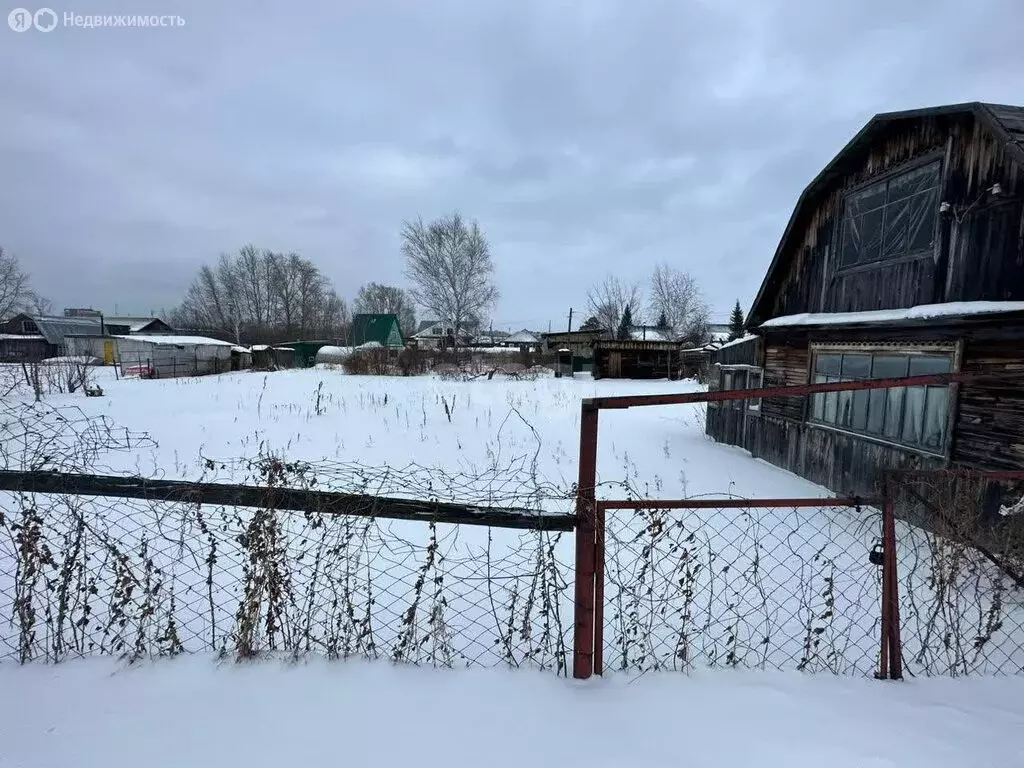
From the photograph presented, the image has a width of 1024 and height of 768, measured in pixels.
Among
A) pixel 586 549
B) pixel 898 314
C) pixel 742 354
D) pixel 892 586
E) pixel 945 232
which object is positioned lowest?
pixel 892 586

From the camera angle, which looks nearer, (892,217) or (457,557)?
(457,557)

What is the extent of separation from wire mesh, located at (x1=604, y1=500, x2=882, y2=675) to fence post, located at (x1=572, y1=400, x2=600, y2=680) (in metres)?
0.17

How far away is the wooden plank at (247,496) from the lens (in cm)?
224

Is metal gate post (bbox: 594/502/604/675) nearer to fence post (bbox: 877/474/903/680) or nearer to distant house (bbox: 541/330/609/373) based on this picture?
fence post (bbox: 877/474/903/680)

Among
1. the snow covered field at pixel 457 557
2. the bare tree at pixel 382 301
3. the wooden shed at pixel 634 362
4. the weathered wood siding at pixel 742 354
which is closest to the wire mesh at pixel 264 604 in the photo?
the snow covered field at pixel 457 557

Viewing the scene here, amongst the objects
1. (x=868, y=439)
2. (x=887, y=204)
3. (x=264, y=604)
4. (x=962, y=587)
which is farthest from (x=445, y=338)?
(x=962, y=587)

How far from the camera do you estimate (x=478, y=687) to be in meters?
2.21

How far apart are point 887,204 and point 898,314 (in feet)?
6.24

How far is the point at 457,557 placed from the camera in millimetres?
4664

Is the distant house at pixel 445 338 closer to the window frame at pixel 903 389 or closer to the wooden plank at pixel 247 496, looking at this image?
the window frame at pixel 903 389

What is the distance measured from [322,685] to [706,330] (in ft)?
177

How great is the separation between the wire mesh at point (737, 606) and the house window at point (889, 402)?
1.56m

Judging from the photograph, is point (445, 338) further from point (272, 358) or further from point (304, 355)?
point (272, 358)

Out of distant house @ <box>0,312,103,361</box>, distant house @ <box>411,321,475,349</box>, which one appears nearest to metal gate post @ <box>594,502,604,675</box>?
distant house @ <box>411,321,475,349</box>
